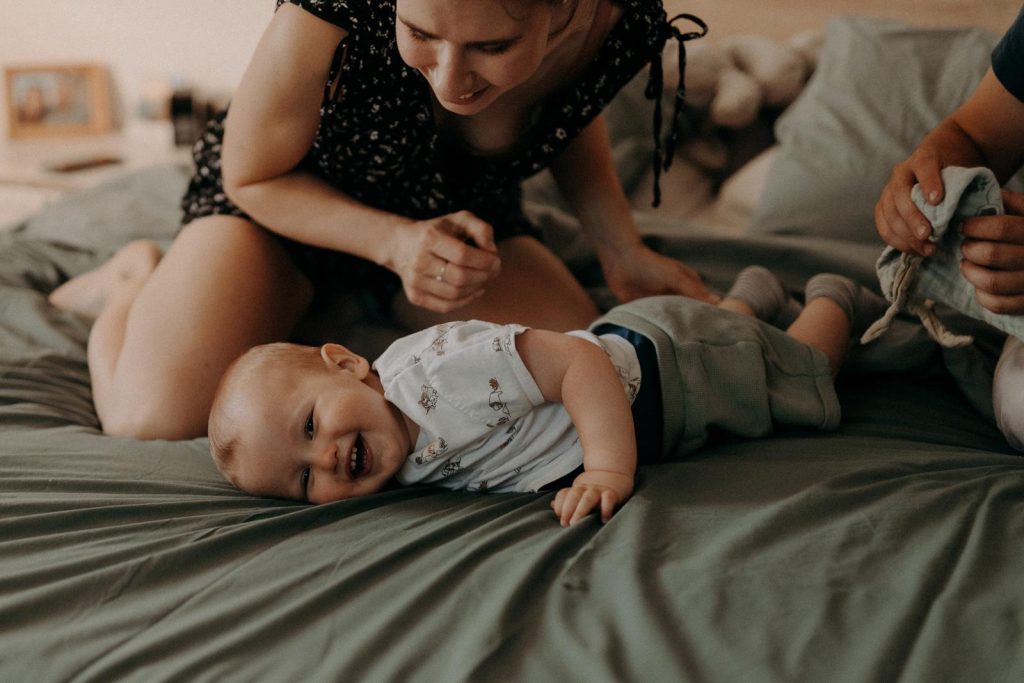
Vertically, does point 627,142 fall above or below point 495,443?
above

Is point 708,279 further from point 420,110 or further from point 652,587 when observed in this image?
point 652,587

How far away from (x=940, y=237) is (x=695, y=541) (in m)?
0.45

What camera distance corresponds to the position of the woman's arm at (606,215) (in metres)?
1.52

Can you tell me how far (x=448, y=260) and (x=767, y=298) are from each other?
1.71 feet

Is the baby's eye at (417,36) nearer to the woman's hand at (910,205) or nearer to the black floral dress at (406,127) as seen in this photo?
the black floral dress at (406,127)

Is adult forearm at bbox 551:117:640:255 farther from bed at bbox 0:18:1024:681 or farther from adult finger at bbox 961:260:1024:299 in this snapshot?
adult finger at bbox 961:260:1024:299

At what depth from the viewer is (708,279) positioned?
1.57m

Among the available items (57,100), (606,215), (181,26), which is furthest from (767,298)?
(57,100)

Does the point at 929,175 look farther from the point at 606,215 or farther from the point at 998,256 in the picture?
the point at 606,215

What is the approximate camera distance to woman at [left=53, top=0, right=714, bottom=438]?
1119 millimetres

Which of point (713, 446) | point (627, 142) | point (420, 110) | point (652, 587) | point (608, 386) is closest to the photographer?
point (652, 587)

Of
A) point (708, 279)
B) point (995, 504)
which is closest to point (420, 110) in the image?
point (708, 279)

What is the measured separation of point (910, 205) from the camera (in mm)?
985

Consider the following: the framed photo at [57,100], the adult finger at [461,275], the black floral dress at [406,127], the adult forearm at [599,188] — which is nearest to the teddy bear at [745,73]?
the adult forearm at [599,188]
